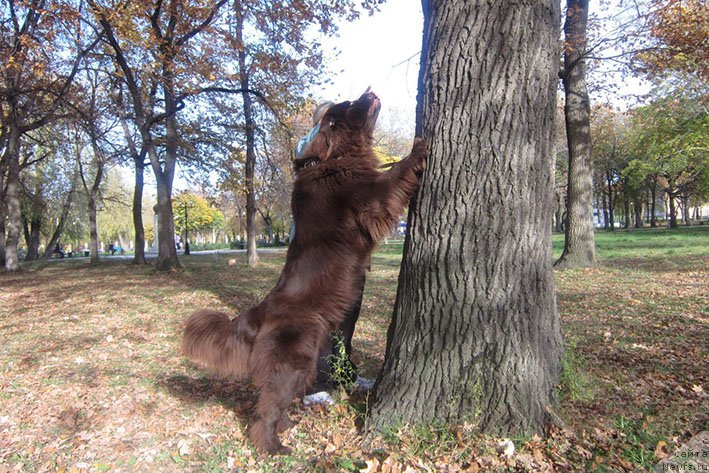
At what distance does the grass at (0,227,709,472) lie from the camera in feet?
8.38

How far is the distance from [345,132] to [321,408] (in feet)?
7.24

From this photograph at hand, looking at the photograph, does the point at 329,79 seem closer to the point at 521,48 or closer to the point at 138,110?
the point at 138,110

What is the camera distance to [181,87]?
13328 millimetres

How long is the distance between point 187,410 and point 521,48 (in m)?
3.83

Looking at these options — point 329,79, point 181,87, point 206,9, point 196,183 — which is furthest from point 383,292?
point 196,183

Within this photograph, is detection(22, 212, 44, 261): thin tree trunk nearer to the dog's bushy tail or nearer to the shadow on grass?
the shadow on grass

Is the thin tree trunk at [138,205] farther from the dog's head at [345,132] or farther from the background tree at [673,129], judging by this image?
the background tree at [673,129]

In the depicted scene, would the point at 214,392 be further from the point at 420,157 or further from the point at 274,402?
the point at 420,157

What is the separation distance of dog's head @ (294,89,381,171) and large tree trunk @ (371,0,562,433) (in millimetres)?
722

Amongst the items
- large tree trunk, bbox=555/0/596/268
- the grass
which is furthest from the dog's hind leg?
large tree trunk, bbox=555/0/596/268

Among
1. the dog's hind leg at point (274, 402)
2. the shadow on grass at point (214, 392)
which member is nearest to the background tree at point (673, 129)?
the shadow on grass at point (214, 392)

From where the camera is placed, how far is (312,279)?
3.15 metres

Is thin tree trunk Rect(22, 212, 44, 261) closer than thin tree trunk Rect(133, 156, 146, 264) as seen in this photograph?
No

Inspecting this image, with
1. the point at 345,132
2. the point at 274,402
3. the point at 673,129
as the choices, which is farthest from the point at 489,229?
the point at 673,129
